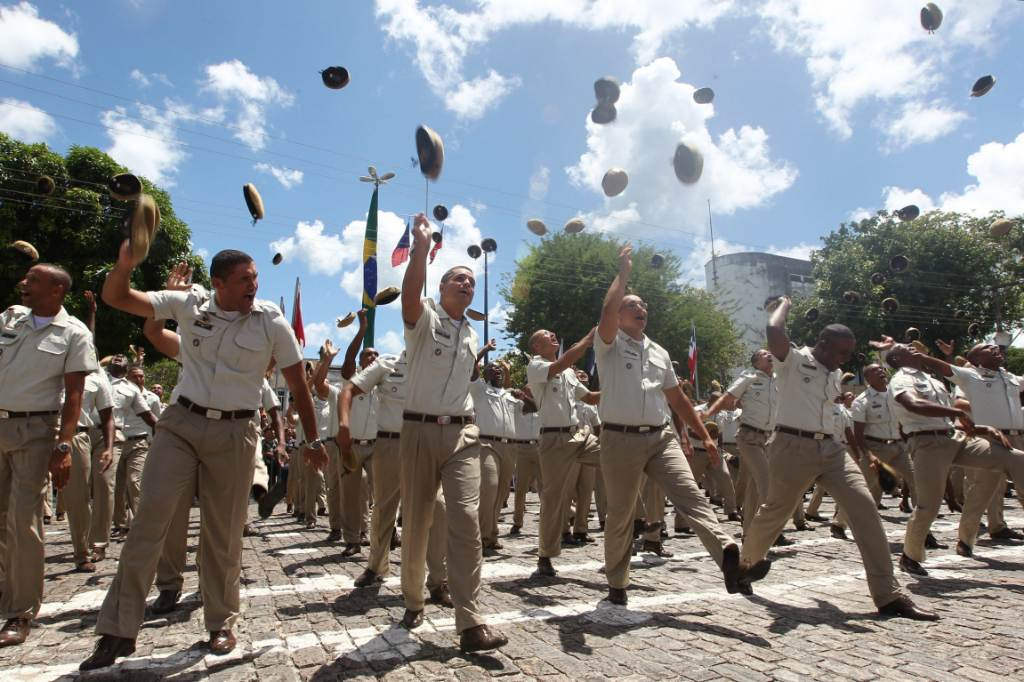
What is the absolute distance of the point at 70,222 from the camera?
21.5 meters

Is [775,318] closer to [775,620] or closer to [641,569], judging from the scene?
[775,620]

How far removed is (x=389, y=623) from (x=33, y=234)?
22.6 m

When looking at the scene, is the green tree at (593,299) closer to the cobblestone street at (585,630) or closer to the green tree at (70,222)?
the green tree at (70,222)

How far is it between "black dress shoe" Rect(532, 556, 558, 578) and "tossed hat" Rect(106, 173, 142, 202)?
14.9 ft

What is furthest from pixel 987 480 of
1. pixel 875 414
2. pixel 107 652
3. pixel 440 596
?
pixel 107 652

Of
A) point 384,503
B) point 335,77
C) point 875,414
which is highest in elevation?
point 335,77

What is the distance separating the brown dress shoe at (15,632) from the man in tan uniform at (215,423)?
3.91ft

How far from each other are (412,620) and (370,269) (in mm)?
13248

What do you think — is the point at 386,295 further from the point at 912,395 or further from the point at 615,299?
the point at 912,395

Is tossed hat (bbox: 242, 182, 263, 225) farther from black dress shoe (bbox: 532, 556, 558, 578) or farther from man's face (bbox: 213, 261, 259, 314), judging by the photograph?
black dress shoe (bbox: 532, 556, 558, 578)

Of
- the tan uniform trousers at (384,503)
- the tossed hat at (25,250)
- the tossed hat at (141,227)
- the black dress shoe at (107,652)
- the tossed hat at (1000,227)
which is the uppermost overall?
the tossed hat at (1000,227)

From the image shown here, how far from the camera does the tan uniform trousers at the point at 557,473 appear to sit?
21.5 ft

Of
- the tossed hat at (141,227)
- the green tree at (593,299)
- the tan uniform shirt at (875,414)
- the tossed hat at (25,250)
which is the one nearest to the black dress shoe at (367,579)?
the tossed hat at (141,227)

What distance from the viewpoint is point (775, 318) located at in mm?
5332
